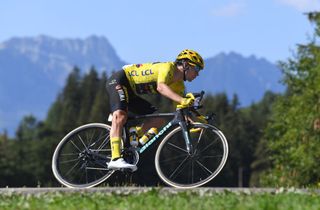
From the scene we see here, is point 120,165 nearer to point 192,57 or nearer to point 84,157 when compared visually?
point 84,157

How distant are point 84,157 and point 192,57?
2.11 meters

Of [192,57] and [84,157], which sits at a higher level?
[192,57]

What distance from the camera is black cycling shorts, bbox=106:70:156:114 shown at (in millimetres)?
11625

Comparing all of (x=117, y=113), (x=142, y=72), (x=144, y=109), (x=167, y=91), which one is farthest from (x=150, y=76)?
(x=117, y=113)

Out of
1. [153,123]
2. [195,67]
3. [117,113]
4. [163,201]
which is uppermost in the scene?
[195,67]

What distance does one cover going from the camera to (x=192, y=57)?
11.6 metres

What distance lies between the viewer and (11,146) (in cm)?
14038

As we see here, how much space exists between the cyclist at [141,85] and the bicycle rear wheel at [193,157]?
0.46 m

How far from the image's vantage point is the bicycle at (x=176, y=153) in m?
11.6

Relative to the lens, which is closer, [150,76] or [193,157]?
[150,76]

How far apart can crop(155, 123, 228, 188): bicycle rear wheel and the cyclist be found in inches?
18.2

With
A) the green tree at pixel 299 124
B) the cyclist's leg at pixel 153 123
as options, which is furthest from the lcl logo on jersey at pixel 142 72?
the green tree at pixel 299 124

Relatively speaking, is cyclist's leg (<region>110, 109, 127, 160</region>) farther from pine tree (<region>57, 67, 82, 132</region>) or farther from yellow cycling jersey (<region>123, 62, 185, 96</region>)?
pine tree (<region>57, 67, 82, 132</region>)

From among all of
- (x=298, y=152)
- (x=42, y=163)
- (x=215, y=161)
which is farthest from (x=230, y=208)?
(x=42, y=163)
